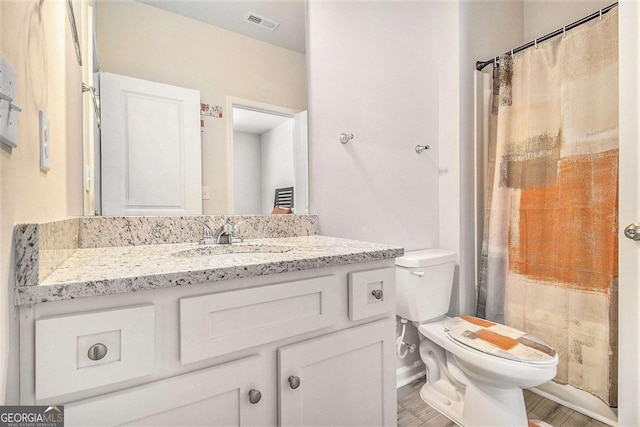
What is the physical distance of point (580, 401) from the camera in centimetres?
153

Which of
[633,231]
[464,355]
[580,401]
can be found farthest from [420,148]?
[580,401]

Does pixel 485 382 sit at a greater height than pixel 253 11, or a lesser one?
lesser

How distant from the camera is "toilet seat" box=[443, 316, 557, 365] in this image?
1.21 meters

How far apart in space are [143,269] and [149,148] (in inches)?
26.7

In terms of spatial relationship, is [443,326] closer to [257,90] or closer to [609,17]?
[257,90]

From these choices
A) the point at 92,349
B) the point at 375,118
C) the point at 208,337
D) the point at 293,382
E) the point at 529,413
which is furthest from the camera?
the point at 375,118

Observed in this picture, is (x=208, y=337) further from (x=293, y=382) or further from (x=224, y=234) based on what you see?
(x=224, y=234)

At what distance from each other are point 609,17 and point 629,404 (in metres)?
1.58

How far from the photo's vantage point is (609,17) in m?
1.40

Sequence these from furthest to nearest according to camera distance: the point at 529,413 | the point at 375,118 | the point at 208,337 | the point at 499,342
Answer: the point at 375,118
the point at 529,413
the point at 499,342
the point at 208,337

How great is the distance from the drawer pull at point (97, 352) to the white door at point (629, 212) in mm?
1699

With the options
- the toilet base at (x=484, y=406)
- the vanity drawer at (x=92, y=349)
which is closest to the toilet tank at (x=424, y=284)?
the toilet base at (x=484, y=406)

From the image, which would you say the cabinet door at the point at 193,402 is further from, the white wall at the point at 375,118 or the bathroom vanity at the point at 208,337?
the white wall at the point at 375,118

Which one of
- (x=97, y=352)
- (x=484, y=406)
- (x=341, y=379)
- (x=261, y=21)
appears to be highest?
(x=261, y=21)
